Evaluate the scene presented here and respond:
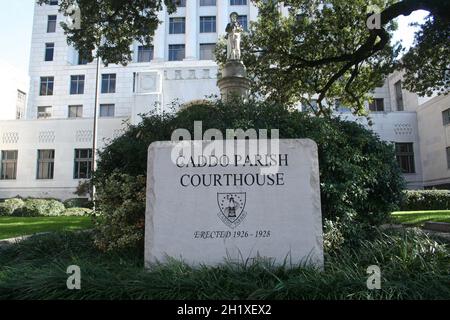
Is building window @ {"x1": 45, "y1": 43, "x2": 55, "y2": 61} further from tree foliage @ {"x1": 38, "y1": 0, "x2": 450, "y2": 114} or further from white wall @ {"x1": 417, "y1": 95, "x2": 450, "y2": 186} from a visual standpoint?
white wall @ {"x1": 417, "y1": 95, "x2": 450, "y2": 186}

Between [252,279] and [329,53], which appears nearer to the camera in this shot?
[252,279]

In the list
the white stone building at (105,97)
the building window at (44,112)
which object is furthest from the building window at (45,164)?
the building window at (44,112)

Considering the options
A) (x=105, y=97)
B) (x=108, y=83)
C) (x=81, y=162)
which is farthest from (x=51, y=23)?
(x=81, y=162)

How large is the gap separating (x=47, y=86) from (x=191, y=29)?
1773 centimetres

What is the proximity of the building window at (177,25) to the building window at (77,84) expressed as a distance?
11.7 metres

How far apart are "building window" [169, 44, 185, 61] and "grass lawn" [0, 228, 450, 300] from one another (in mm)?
41073

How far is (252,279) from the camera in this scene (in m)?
5.23

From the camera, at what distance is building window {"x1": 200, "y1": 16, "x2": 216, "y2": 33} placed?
150 ft

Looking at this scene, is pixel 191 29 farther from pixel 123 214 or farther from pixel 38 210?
pixel 123 214

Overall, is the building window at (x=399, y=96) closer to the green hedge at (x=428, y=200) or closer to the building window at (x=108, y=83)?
the green hedge at (x=428, y=200)

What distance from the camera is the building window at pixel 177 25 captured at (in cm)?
4603

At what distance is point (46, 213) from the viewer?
24781 millimetres

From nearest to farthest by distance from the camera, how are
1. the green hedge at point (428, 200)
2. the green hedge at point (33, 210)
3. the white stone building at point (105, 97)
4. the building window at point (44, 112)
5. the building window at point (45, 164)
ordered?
the green hedge at point (33, 210) < the green hedge at point (428, 200) < the white stone building at point (105, 97) < the building window at point (45, 164) < the building window at point (44, 112)
